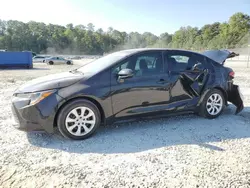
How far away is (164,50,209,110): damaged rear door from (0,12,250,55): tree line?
78.5 meters

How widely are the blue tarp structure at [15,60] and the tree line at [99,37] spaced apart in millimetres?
68597

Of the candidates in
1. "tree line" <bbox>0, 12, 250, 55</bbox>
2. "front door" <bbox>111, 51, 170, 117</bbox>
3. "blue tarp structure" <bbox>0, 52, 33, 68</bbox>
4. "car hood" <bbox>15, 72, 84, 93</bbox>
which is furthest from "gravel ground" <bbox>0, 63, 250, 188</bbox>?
"tree line" <bbox>0, 12, 250, 55</bbox>

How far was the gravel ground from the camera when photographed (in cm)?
258

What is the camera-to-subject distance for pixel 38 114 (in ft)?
11.3

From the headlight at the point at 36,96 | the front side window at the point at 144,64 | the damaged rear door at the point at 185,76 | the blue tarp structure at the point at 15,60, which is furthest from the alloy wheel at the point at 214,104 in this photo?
the blue tarp structure at the point at 15,60

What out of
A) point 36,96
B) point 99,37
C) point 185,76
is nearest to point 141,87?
point 185,76

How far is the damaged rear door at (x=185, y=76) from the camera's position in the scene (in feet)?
14.2

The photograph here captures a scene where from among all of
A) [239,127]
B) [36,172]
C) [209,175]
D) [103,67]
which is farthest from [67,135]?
[239,127]

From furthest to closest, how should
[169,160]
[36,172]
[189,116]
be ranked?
[189,116]
[169,160]
[36,172]

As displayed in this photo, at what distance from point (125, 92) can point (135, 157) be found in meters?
1.18

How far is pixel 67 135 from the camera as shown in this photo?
11.8ft

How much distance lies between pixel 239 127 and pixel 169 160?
6.72ft

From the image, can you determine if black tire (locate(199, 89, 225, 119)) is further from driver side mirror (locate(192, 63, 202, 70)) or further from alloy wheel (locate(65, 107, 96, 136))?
alloy wheel (locate(65, 107, 96, 136))

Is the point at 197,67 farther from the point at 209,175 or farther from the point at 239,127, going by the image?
the point at 209,175
